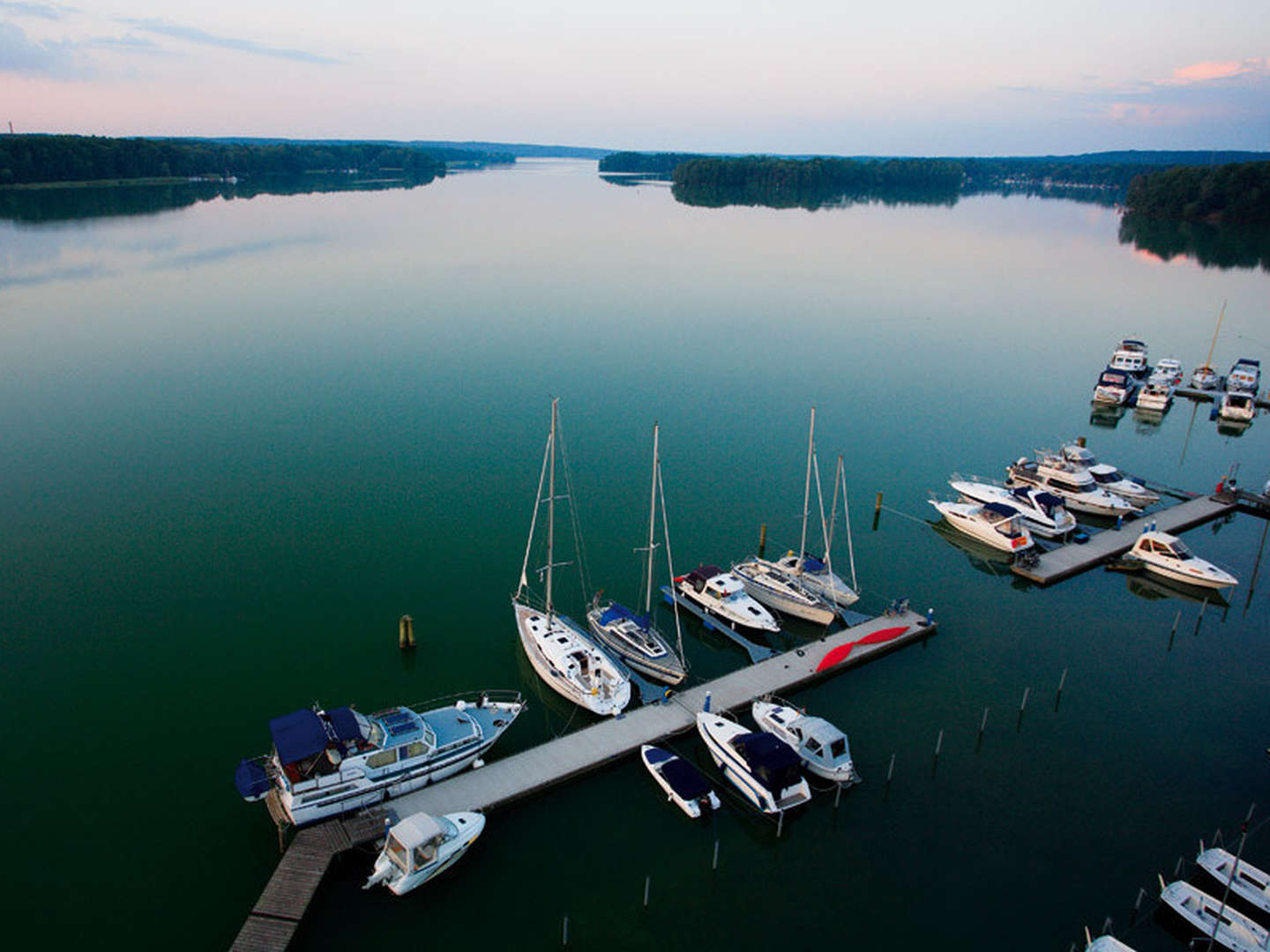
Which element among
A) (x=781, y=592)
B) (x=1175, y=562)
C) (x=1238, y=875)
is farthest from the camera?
(x=1175, y=562)

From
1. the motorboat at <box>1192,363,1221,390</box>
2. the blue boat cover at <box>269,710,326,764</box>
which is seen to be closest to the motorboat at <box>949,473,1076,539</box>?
the blue boat cover at <box>269,710,326,764</box>

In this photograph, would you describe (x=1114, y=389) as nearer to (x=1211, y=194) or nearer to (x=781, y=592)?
(x=781, y=592)

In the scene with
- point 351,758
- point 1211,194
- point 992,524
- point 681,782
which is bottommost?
point 681,782

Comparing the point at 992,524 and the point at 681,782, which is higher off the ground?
the point at 992,524

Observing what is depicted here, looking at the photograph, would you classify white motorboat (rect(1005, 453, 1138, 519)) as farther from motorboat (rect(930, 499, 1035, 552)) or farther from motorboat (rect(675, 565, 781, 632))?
motorboat (rect(675, 565, 781, 632))

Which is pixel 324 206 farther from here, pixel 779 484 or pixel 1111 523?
pixel 1111 523

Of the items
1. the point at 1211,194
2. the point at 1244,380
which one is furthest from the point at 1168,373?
the point at 1211,194
